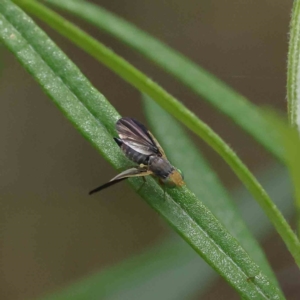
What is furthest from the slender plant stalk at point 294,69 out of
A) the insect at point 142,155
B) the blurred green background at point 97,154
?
the blurred green background at point 97,154

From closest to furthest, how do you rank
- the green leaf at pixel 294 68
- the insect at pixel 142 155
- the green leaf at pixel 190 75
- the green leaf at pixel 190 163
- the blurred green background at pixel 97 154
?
1. the green leaf at pixel 294 68
2. the insect at pixel 142 155
3. the green leaf at pixel 190 75
4. the green leaf at pixel 190 163
5. the blurred green background at pixel 97 154

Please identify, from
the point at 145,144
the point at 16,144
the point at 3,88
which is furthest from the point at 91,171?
the point at 145,144

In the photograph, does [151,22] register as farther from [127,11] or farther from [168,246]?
[168,246]

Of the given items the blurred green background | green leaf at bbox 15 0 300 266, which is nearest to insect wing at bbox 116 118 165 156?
green leaf at bbox 15 0 300 266

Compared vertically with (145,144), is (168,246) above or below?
below

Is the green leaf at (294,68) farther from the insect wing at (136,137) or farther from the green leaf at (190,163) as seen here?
the green leaf at (190,163)

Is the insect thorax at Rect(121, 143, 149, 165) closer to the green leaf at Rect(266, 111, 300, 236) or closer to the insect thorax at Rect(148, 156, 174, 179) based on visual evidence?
the insect thorax at Rect(148, 156, 174, 179)

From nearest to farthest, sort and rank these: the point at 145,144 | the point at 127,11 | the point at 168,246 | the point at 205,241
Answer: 1. the point at 205,241
2. the point at 145,144
3. the point at 168,246
4. the point at 127,11
